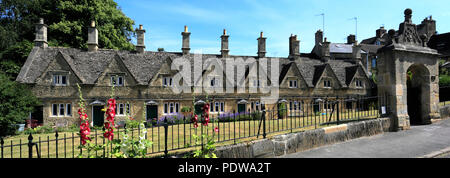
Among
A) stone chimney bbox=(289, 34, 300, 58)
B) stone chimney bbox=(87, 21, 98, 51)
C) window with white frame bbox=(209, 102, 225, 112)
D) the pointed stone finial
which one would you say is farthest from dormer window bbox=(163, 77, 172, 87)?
the pointed stone finial

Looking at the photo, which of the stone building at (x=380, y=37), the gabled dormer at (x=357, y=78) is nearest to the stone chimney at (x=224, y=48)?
the gabled dormer at (x=357, y=78)

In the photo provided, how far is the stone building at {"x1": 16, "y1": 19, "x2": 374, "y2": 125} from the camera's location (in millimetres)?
23188

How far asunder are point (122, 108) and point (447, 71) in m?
41.0

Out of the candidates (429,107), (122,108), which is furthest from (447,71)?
(122,108)

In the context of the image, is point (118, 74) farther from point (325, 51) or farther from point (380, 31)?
point (380, 31)

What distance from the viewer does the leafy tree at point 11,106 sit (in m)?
17.6

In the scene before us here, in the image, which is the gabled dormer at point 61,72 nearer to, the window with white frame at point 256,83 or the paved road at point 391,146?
the window with white frame at point 256,83

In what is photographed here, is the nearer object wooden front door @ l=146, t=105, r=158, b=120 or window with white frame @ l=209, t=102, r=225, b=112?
wooden front door @ l=146, t=105, r=158, b=120

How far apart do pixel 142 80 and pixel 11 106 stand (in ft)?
36.0

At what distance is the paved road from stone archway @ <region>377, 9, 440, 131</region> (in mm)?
995

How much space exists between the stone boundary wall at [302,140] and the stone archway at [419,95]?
2990 millimetres

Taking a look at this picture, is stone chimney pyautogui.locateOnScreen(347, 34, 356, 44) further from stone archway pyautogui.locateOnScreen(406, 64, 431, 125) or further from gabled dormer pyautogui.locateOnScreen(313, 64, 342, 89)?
stone archway pyautogui.locateOnScreen(406, 64, 431, 125)

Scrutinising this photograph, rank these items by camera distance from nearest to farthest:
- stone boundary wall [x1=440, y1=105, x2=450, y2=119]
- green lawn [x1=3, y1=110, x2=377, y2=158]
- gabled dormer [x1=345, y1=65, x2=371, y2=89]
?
1. green lawn [x1=3, y1=110, x2=377, y2=158]
2. stone boundary wall [x1=440, y1=105, x2=450, y2=119]
3. gabled dormer [x1=345, y1=65, x2=371, y2=89]
